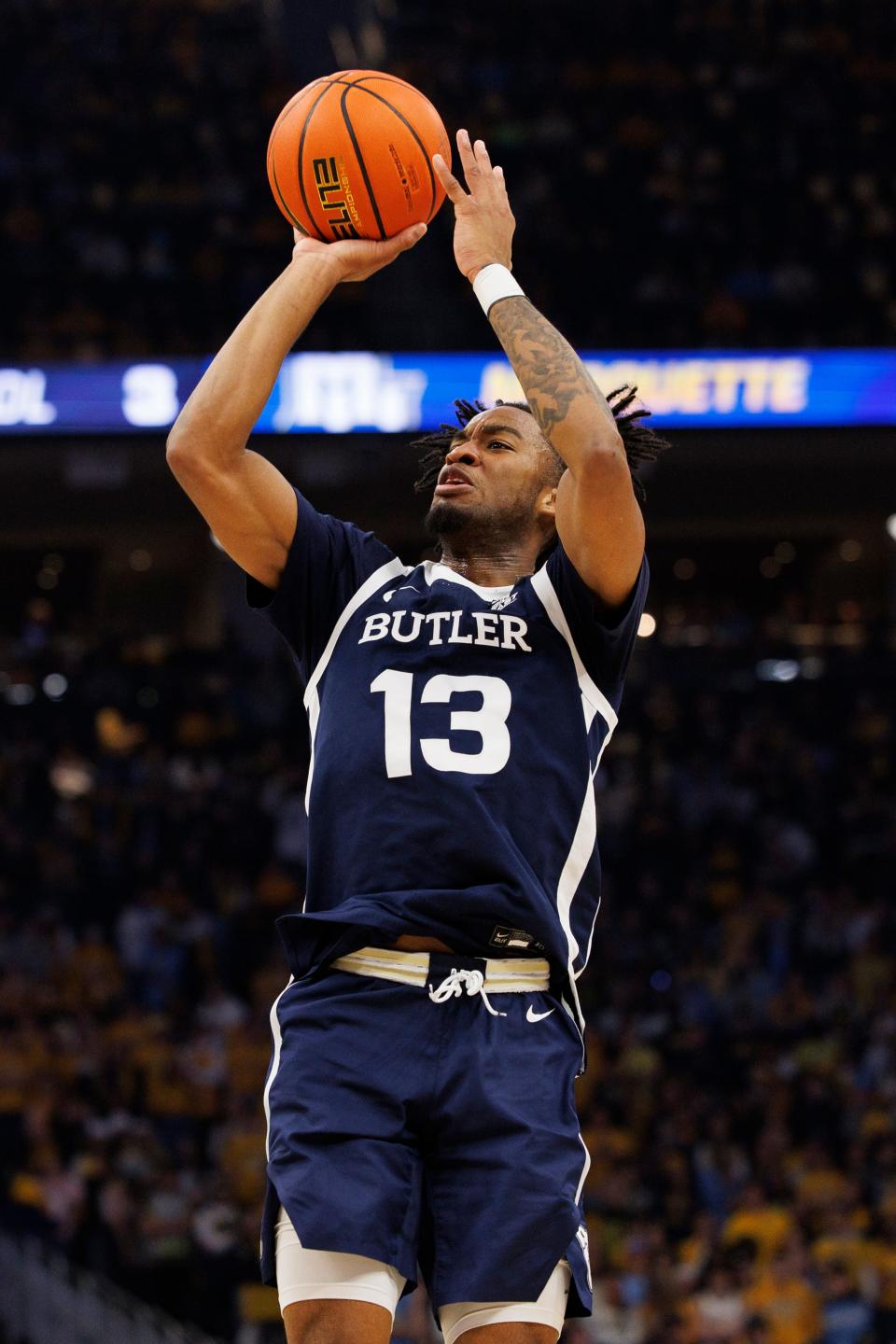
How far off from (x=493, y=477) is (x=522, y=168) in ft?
44.5

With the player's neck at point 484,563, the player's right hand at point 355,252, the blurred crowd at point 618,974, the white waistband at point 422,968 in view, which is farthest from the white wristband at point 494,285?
the blurred crowd at point 618,974

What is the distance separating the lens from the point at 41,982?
42.2ft

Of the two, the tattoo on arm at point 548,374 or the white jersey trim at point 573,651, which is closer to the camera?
the tattoo on arm at point 548,374

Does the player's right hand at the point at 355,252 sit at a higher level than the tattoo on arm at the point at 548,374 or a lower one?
higher

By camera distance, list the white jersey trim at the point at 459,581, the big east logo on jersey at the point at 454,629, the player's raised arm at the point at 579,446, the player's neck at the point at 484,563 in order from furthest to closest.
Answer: the player's neck at the point at 484,563, the white jersey trim at the point at 459,581, the big east logo on jersey at the point at 454,629, the player's raised arm at the point at 579,446

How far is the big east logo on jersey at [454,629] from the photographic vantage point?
3.25 m

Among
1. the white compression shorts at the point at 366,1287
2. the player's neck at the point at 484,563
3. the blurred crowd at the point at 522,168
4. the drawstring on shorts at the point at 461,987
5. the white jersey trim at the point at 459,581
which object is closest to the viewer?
the white compression shorts at the point at 366,1287

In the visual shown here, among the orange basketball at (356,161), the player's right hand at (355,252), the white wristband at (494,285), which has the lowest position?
the white wristband at (494,285)

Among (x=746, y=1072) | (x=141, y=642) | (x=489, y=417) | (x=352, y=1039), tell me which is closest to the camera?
(x=352, y=1039)

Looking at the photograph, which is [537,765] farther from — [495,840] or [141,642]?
[141,642]

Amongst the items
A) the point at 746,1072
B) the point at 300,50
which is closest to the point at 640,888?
the point at 746,1072

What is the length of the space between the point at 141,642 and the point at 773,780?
5.84m

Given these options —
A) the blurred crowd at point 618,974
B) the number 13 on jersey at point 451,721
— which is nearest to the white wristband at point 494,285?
the number 13 on jersey at point 451,721

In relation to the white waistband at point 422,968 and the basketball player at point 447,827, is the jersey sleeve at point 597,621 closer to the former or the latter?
the basketball player at point 447,827
